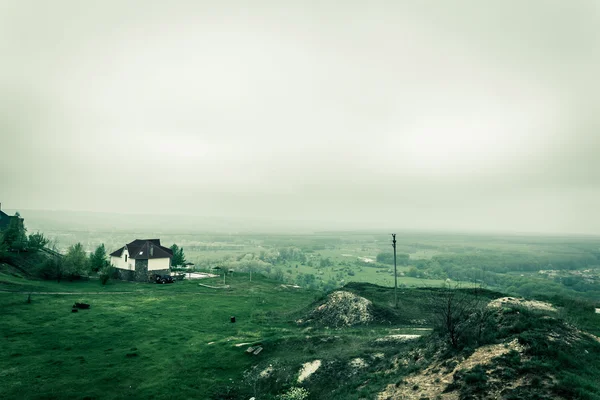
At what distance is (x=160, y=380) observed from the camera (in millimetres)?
28453

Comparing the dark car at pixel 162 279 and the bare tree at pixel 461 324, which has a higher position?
the bare tree at pixel 461 324

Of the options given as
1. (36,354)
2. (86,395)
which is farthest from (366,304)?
(36,354)

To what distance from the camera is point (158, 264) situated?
87375mm

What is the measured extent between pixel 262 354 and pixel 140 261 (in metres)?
63.2

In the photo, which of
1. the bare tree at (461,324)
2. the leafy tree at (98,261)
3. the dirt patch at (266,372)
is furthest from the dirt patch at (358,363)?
the leafy tree at (98,261)

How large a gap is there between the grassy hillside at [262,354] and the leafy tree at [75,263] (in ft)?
50.6

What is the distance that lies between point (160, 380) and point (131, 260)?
64425 mm

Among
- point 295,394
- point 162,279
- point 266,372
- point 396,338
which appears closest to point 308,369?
point 295,394

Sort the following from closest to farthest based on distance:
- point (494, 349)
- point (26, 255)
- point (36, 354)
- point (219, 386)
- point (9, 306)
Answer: point (494, 349) < point (219, 386) < point (36, 354) < point (9, 306) < point (26, 255)

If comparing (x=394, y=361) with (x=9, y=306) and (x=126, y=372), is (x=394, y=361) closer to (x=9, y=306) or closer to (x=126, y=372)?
(x=126, y=372)

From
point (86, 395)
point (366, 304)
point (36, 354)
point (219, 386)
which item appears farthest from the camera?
point (366, 304)

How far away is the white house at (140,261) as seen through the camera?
275 feet

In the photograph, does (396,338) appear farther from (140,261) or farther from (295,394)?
(140,261)

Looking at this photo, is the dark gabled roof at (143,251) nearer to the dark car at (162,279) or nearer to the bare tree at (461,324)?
the dark car at (162,279)
